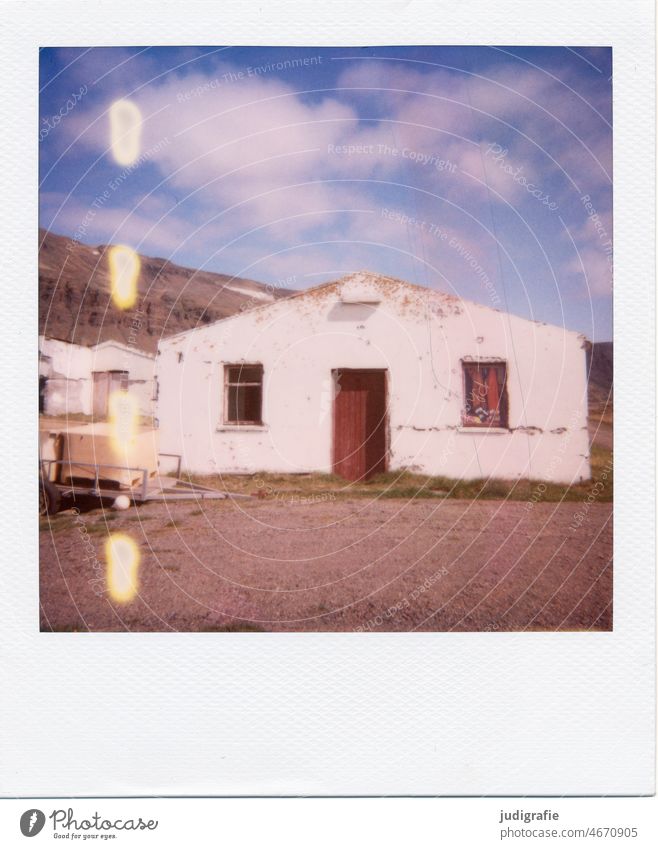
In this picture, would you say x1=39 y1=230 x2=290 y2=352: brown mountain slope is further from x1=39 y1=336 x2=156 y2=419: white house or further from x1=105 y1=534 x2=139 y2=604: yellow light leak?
x1=105 y1=534 x2=139 y2=604: yellow light leak

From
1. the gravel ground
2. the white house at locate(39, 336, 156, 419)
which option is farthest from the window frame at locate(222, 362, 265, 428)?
the gravel ground

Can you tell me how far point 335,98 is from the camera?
240 cm

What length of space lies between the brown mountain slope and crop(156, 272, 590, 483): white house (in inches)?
12.7

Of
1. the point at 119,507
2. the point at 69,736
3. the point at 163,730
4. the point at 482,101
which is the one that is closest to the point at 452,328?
the point at 482,101

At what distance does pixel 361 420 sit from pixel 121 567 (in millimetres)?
2462

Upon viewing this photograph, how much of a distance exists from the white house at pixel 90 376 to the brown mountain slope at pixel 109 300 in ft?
0.26

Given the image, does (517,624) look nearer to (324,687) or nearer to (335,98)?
(324,687)

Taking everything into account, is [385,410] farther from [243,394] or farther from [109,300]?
[109,300]

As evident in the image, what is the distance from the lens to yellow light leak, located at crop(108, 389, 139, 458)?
3.15 metres

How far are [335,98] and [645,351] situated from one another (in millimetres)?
1868

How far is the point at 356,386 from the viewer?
14.8ft

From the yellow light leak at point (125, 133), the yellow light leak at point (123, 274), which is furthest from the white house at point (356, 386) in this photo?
the yellow light leak at point (125, 133)
